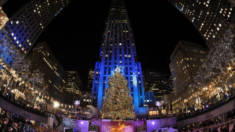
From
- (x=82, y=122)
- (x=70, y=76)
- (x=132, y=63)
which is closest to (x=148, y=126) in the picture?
(x=82, y=122)

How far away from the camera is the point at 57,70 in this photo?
130 metres

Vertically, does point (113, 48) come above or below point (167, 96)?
above

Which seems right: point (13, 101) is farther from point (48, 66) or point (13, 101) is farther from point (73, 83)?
point (73, 83)

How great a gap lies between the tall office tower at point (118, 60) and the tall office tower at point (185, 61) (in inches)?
1200

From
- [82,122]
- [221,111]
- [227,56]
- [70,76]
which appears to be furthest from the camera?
[70,76]

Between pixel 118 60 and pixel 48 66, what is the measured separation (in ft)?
161

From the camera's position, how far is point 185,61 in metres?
103

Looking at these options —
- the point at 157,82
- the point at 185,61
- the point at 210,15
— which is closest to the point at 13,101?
the point at 210,15

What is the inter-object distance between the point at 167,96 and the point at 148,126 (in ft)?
197

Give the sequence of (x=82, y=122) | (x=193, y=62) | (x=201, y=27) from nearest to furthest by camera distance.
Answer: (x=82, y=122), (x=201, y=27), (x=193, y=62)

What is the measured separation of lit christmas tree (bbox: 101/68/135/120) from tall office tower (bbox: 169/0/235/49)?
4826 cm

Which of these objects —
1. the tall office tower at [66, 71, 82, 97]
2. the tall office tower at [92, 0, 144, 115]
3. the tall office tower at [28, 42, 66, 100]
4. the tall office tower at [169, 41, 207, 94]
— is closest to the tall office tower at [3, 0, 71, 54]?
the tall office tower at [28, 42, 66, 100]

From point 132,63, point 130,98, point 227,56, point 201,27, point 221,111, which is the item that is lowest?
point 221,111

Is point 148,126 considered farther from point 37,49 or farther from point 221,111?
point 37,49
